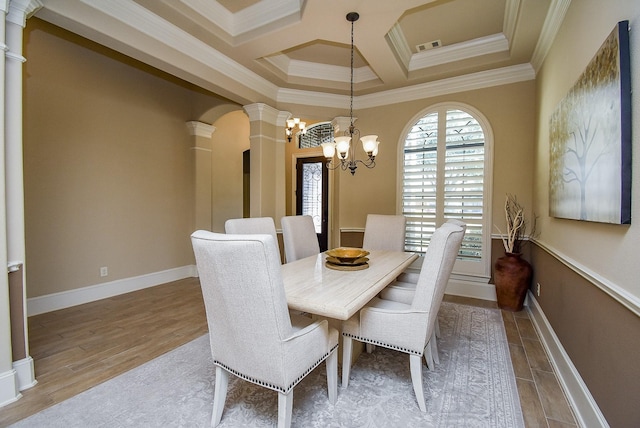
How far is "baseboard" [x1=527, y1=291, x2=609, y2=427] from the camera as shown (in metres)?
1.52

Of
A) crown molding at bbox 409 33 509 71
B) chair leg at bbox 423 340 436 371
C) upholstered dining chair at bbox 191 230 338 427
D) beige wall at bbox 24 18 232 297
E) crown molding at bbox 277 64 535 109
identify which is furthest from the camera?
crown molding at bbox 277 64 535 109

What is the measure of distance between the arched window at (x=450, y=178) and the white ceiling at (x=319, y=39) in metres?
0.47

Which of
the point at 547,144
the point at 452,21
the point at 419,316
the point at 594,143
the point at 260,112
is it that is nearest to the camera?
the point at 594,143

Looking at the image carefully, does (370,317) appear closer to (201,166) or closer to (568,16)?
(568,16)

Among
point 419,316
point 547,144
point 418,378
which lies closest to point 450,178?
point 547,144

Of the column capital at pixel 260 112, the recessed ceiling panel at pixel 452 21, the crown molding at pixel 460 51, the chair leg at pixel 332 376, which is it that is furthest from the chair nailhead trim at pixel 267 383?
the crown molding at pixel 460 51

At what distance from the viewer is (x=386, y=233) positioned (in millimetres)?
3371

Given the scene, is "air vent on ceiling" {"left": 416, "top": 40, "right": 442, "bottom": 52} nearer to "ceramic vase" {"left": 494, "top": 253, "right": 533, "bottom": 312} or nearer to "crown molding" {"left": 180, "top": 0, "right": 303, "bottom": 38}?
"crown molding" {"left": 180, "top": 0, "right": 303, "bottom": 38}

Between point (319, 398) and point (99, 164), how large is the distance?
370 centimetres

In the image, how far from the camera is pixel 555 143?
7.75ft

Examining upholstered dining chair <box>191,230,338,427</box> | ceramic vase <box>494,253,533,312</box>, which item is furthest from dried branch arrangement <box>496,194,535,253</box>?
upholstered dining chair <box>191,230,338,427</box>

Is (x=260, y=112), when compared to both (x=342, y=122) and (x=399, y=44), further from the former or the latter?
(x=399, y=44)

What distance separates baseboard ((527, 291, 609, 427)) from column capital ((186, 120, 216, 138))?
4973 millimetres

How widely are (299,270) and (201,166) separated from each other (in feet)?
10.9
